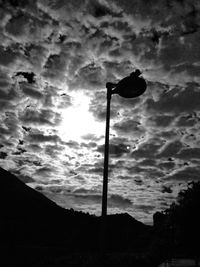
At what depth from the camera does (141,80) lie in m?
5.39

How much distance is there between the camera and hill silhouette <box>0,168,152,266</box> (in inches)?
1227

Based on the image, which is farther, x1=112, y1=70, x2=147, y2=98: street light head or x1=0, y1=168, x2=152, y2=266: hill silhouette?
x1=0, y1=168, x2=152, y2=266: hill silhouette

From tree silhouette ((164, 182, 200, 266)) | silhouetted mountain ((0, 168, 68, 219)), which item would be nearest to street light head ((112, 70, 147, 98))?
tree silhouette ((164, 182, 200, 266))

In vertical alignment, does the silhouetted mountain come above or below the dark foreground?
above

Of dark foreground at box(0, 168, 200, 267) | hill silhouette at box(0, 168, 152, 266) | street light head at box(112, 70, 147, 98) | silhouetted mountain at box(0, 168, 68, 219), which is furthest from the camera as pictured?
silhouetted mountain at box(0, 168, 68, 219)

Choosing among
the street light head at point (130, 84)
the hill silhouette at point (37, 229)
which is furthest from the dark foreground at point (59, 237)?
the street light head at point (130, 84)

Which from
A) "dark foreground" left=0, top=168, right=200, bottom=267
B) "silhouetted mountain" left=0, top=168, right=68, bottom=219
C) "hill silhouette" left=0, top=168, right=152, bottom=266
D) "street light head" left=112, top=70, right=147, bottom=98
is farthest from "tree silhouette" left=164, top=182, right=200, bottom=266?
"silhouetted mountain" left=0, top=168, right=68, bottom=219

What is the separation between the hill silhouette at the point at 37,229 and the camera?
31156 mm

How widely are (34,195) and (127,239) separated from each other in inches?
1449

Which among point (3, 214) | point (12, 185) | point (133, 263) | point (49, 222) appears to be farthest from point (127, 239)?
point (133, 263)

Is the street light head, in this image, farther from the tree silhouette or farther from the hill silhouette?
the hill silhouette

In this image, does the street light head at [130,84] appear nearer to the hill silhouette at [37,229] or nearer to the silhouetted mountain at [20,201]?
the hill silhouette at [37,229]

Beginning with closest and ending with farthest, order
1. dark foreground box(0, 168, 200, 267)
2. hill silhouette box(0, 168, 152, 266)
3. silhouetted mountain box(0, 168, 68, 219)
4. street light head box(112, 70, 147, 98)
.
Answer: street light head box(112, 70, 147, 98) → dark foreground box(0, 168, 200, 267) → hill silhouette box(0, 168, 152, 266) → silhouetted mountain box(0, 168, 68, 219)

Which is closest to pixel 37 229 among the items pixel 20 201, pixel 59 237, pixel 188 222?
pixel 20 201
